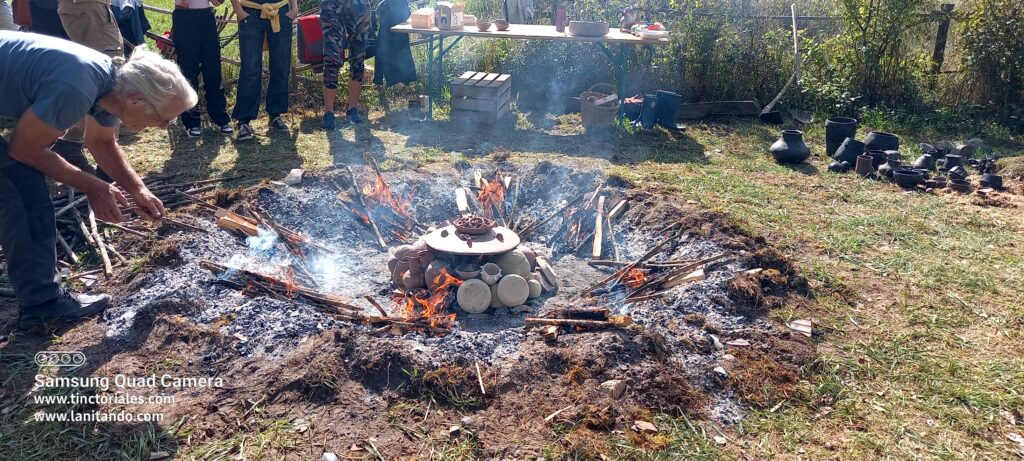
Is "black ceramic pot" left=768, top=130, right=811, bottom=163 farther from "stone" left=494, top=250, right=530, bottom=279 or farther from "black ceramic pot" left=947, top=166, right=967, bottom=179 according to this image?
"stone" left=494, top=250, right=530, bottom=279

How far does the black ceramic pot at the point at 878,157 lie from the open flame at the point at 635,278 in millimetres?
4446

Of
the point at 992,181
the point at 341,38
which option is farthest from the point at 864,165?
the point at 341,38

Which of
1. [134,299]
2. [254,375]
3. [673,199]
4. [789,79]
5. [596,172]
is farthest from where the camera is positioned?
[789,79]

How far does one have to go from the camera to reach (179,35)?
7770 mm

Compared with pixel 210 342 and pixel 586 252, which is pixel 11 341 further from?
pixel 586 252

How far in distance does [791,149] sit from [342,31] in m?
5.82

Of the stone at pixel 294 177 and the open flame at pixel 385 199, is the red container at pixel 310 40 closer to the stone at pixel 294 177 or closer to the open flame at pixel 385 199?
the stone at pixel 294 177

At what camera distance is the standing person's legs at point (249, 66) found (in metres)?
8.13

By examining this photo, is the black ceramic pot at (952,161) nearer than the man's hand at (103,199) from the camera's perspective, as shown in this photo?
No

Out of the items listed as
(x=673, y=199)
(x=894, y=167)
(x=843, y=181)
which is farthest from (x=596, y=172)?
(x=894, y=167)

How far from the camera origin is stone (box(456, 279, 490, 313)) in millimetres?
5000

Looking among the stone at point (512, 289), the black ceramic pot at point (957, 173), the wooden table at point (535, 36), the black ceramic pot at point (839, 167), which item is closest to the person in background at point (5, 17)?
the wooden table at point (535, 36)

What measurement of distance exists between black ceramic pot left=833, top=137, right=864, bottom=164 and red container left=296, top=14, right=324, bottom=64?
685 cm

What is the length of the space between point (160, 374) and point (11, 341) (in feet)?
3.52
